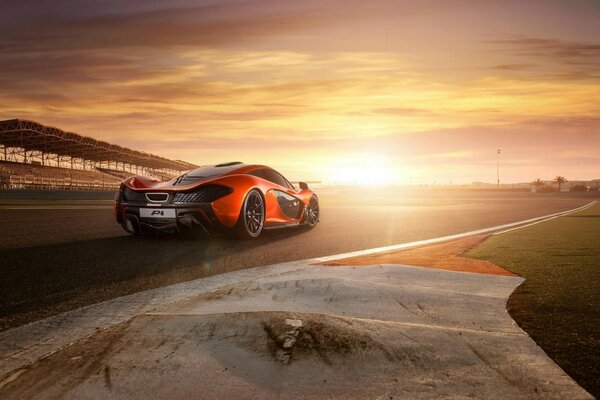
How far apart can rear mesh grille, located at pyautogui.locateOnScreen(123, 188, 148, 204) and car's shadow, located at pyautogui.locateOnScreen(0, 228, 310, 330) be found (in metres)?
0.66

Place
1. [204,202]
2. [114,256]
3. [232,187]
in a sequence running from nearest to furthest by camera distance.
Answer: [114,256], [204,202], [232,187]

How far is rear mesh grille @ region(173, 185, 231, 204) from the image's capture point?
802 cm

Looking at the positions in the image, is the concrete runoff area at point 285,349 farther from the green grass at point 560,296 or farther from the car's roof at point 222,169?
the car's roof at point 222,169

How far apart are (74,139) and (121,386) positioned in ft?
196

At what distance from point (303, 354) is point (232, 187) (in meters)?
5.69

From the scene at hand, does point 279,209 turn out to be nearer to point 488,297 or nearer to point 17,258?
point 17,258

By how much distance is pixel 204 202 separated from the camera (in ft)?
26.3

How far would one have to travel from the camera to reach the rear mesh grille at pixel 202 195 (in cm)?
802

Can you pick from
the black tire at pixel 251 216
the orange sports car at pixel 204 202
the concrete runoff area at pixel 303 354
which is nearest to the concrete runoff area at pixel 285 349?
the concrete runoff area at pixel 303 354

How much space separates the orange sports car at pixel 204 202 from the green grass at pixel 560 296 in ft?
11.7

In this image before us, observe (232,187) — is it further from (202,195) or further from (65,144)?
(65,144)

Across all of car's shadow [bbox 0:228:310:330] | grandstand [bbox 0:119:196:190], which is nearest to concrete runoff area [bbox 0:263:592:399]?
car's shadow [bbox 0:228:310:330]

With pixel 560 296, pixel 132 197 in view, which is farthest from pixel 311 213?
pixel 560 296

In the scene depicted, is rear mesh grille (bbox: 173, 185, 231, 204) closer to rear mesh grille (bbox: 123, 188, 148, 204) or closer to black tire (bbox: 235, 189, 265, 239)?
black tire (bbox: 235, 189, 265, 239)
